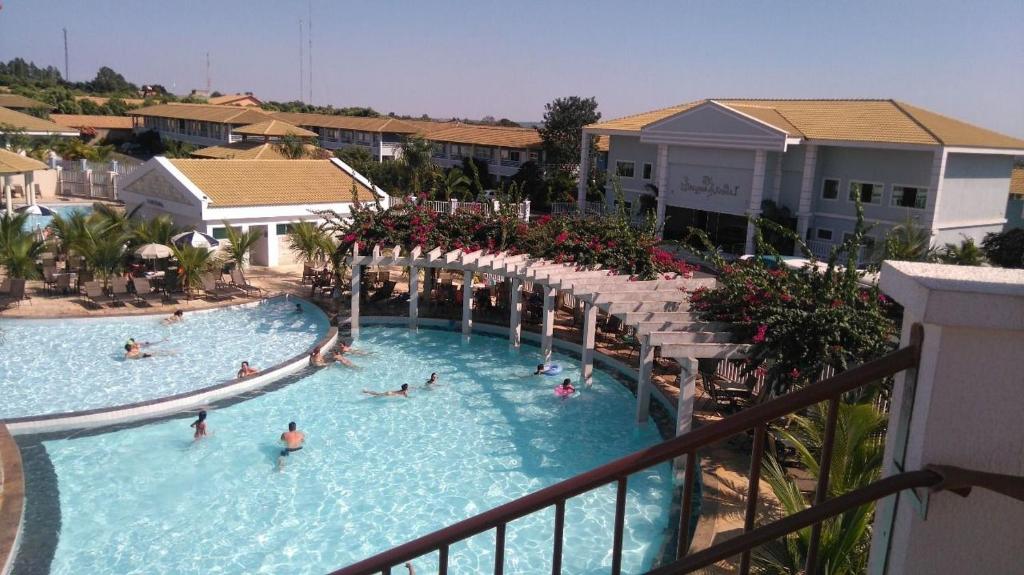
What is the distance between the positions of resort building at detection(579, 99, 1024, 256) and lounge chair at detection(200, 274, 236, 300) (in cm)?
1507

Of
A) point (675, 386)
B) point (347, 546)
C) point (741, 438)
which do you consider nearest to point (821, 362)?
point (741, 438)

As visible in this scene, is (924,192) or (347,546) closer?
(347,546)

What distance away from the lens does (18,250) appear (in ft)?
71.0

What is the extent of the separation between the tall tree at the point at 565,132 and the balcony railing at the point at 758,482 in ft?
165

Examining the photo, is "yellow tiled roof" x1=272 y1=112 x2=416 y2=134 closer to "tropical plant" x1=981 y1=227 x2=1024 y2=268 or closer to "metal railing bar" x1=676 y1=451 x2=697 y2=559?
"tropical plant" x1=981 y1=227 x2=1024 y2=268

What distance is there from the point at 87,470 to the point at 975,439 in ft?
46.8

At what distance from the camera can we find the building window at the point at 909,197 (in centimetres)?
3034

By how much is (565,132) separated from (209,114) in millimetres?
33908

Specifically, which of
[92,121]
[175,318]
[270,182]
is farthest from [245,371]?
[92,121]

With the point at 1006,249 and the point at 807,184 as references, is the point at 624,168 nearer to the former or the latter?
the point at 807,184

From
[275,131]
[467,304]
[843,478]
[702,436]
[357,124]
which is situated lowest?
[467,304]

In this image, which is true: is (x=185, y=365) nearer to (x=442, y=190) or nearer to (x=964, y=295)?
(x=964, y=295)

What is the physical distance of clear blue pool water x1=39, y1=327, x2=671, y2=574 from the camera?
11.0 metres

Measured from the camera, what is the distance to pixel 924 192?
99.4 ft
